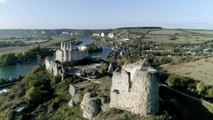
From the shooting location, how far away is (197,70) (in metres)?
60.9

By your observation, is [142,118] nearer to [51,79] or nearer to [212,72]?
[51,79]

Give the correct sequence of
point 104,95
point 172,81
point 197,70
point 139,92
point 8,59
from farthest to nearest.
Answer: point 8,59, point 197,70, point 172,81, point 104,95, point 139,92

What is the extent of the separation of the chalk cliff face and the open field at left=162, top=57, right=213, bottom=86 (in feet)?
90.8

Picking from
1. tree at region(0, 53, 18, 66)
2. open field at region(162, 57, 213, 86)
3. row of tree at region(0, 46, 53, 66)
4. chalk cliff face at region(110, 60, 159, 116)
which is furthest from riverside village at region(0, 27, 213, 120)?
row of tree at region(0, 46, 53, 66)

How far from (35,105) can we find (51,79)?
6595 mm

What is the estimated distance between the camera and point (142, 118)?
22688mm

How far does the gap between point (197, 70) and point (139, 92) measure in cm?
4073

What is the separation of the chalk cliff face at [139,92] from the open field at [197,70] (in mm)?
27664

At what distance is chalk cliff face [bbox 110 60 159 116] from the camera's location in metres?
22.4

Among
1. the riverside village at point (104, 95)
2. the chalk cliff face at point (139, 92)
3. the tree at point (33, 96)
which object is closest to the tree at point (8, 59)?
the riverside village at point (104, 95)

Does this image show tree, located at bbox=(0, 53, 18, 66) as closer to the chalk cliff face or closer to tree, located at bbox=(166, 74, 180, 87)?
tree, located at bbox=(166, 74, 180, 87)

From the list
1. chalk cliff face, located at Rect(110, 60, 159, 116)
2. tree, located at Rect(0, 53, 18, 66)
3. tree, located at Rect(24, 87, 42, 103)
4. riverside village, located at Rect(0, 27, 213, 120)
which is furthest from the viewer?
tree, located at Rect(0, 53, 18, 66)

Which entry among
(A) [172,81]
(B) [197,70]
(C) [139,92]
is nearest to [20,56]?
(B) [197,70]

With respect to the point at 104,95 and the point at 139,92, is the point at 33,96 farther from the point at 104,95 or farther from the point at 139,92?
the point at 139,92
